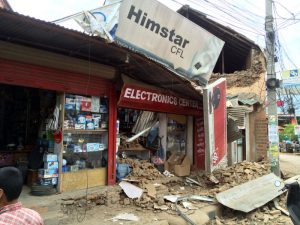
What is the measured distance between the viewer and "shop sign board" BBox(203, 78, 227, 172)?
940 centimetres

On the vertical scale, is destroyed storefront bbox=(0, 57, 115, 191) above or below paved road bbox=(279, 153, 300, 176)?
above

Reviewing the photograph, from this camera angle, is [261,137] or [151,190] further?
[261,137]

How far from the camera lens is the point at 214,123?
9.77 meters

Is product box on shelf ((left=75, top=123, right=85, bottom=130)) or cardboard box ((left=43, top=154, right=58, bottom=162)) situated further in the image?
product box on shelf ((left=75, top=123, right=85, bottom=130))

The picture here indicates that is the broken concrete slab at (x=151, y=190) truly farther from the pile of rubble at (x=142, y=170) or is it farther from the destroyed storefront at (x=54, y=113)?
the destroyed storefront at (x=54, y=113)

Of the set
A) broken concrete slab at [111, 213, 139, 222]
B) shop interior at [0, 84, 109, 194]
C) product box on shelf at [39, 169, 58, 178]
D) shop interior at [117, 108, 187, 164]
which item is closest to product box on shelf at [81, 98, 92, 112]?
shop interior at [0, 84, 109, 194]

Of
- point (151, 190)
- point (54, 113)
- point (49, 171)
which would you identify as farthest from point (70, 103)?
point (151, 190)

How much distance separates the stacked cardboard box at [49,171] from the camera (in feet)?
25.1

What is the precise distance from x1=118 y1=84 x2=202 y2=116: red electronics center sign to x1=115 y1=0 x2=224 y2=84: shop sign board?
1.02 m

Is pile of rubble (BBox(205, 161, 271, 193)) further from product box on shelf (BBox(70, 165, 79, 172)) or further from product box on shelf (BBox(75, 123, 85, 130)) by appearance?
product box on shelf (BBox(75, 123, 85, 130))

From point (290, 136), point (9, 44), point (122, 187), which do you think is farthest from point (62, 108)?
point (290, 136)

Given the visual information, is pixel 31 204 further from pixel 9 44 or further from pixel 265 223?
pixel 265 223

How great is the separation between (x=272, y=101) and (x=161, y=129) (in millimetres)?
3987

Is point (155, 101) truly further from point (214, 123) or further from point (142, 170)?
point (142, 170)
